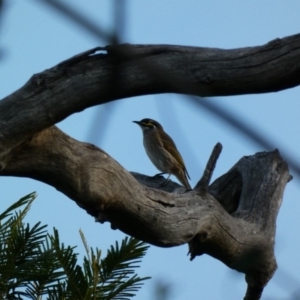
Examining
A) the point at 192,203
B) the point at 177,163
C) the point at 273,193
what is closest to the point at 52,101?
the point at 192,203

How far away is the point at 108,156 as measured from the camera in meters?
3.18

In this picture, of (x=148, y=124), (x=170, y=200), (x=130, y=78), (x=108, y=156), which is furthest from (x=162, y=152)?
(x=130, y=78)

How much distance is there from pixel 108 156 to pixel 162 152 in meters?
4.28

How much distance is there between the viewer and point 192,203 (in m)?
3.61

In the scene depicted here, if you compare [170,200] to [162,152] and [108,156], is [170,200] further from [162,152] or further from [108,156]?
[162,152]

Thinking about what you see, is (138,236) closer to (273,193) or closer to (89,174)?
(89,174)

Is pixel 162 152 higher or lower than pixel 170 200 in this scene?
higher

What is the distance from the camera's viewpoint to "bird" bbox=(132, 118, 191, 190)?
7.14m

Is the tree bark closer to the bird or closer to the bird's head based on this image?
the bird

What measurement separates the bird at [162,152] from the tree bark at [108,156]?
3.25 m

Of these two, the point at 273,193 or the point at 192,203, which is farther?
the point at 273,193

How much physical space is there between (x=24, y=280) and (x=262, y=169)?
2.04m

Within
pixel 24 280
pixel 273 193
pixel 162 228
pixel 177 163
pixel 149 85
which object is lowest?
pixel 24 280

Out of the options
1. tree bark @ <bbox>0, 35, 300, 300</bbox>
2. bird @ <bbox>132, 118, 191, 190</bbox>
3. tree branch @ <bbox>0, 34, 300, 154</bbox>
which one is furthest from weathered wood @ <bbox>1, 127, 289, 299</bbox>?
bird @ <bbox>132, 118, 191, 190</bbox>
